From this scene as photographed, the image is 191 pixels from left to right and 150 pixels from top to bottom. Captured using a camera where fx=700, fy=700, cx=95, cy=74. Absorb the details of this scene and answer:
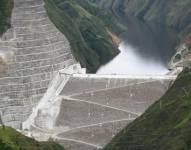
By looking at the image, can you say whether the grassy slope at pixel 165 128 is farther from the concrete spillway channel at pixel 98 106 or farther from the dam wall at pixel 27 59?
the dam wall at pixel 27 59

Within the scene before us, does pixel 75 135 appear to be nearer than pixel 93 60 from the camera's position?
Yes

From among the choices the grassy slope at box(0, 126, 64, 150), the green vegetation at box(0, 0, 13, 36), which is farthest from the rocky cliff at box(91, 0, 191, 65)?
the grassy slope at box(0, 126, 64, 150)

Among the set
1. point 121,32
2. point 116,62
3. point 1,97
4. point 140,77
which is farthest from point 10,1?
point 121,32

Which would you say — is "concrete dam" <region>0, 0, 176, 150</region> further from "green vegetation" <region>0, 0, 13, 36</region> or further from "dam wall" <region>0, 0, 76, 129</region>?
"green vegetation" <region>0, 0, 13, 36</region>

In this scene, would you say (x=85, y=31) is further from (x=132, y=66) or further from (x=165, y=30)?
(x=165, y=30)

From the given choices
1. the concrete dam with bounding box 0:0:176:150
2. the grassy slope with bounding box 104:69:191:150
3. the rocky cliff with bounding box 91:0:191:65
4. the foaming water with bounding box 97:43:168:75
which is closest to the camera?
the grassy slope with bounding box 104:69:191:150

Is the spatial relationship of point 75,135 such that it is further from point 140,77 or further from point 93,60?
point 93,60
